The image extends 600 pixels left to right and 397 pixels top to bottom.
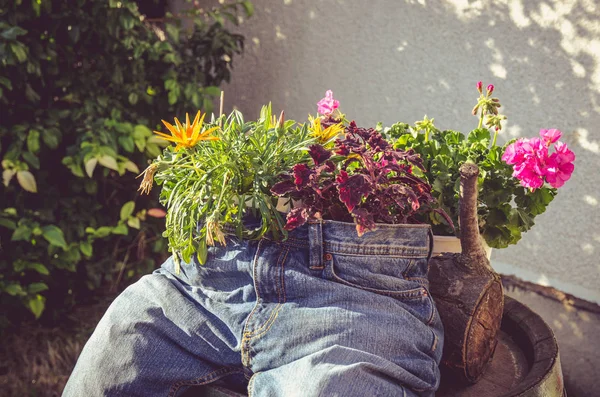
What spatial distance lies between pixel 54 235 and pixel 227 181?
1.64 metres

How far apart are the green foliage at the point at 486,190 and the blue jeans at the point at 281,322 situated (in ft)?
1.26

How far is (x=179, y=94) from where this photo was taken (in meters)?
3.06

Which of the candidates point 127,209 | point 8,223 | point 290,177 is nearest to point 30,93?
point 8,223

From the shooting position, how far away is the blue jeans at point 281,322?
3.86 ft

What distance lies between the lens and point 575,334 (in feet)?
8.54

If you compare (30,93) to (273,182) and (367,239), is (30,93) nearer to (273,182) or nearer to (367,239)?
(273,182)

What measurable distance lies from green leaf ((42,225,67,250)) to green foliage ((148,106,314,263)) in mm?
1441

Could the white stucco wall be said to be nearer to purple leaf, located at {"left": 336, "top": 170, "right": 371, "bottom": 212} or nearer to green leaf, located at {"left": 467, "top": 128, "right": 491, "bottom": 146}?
green leaf, located at {"left": 467, "top": 128, "right": 491, "bottom": 146}

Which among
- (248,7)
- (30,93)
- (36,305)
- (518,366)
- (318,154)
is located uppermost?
(248,7)

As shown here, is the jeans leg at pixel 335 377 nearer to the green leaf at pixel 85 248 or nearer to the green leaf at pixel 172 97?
the green leaf at pixel 85 248

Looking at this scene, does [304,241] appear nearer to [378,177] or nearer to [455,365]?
[378,177]

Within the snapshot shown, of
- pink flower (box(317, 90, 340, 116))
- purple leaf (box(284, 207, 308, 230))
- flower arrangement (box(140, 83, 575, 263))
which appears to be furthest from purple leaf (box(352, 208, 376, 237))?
pink flower (box(317, 90, 340, 116))

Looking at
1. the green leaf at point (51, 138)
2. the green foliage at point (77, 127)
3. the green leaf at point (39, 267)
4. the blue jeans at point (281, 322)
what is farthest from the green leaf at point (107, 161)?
the blue jeans at point (281, 322)

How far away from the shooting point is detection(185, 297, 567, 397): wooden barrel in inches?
49.3
